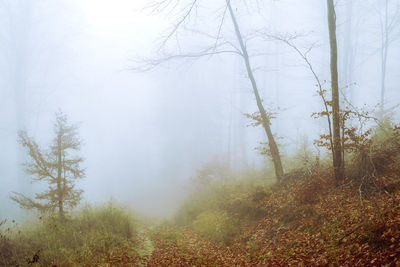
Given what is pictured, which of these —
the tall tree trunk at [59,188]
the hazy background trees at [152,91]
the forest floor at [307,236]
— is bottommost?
the forest floor at [307,236]

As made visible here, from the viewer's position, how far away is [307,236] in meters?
4.54

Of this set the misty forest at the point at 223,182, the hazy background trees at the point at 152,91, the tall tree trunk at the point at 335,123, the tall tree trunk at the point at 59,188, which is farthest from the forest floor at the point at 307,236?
the hazy background trees at the point at 152,91

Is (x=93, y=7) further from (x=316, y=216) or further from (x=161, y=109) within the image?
(x=316, y=216)

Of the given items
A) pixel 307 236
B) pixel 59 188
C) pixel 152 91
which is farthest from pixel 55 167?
pixel 152 91

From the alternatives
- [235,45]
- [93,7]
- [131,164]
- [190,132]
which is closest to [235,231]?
[235,45]

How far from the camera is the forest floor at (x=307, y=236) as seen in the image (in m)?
3.18

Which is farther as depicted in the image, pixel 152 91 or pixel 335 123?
pixel 152 91

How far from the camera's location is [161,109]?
47.9 metres

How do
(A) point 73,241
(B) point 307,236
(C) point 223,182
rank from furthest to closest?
(C) point 223,182, (A) point 73,241, (B) point 307,236

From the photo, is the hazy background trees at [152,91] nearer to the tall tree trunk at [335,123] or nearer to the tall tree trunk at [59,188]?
the tall tree trunk at [335,123]

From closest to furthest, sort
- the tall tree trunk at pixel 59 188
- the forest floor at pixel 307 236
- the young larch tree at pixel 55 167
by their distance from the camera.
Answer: the forest floor at pixel 307 236 < the young larch tree at pixel 55 167 < the tall tree trunk at pixel 59 188

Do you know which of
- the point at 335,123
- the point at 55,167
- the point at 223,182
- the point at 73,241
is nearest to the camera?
the point at 73,241

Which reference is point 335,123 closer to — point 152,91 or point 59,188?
point 59,188

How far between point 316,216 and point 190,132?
36138 mm
